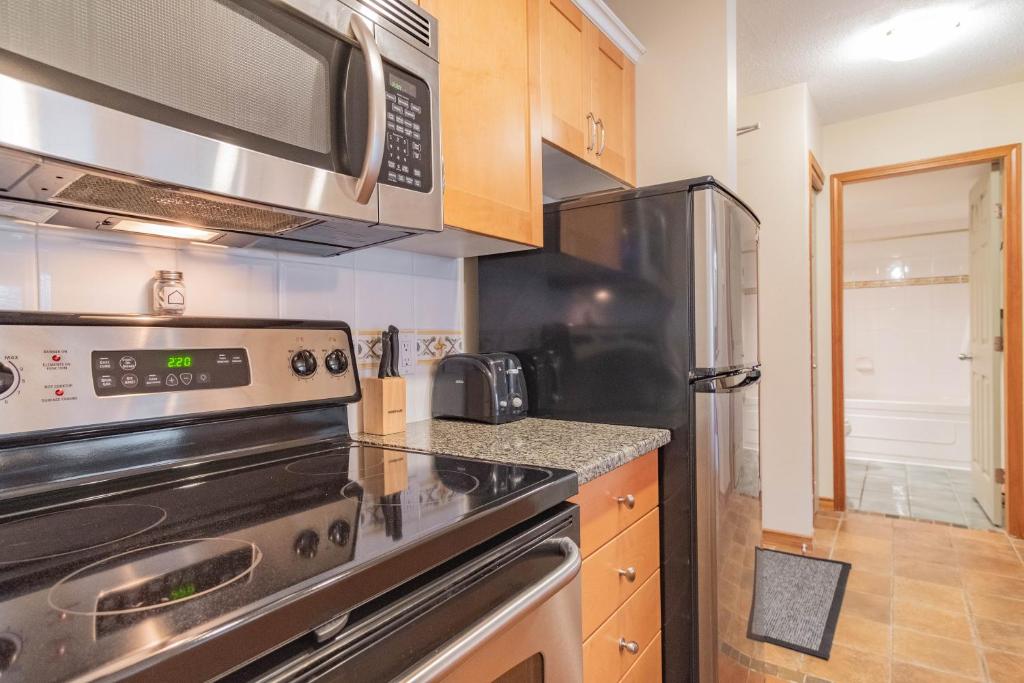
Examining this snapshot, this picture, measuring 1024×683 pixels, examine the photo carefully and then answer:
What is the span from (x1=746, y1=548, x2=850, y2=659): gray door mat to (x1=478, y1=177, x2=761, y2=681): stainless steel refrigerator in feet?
1.38

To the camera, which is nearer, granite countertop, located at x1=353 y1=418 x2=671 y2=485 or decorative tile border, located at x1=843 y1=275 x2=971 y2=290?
granite countertop, located at x1=353 y1=418 x2=671 y2=485

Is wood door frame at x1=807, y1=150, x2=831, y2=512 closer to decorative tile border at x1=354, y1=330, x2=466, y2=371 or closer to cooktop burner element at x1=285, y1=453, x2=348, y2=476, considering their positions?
decorative tile border at x1=354, y1=330, x2=466, y2=371

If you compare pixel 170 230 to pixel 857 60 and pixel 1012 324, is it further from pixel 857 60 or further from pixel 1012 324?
pixel 1012 324

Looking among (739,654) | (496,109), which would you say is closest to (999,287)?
(739,654)

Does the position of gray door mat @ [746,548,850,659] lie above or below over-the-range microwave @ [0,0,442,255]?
below

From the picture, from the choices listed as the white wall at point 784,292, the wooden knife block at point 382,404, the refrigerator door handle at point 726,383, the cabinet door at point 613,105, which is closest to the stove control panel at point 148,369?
the wooden knife block at point 382,404

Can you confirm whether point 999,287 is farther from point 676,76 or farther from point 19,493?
point 19,493

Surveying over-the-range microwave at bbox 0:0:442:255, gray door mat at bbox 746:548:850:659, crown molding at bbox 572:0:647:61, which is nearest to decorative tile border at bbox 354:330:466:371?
over-the-range microwave at bbox 0:0:442:255

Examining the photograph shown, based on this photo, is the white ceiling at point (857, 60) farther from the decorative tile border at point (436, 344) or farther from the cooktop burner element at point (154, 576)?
the cooktop burner element at point (154, 576)

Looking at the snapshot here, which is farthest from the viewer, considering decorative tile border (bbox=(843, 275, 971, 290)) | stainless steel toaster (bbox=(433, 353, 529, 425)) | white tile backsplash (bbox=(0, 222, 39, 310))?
decorative tile border (bbox=(843, 275, 971, 290))

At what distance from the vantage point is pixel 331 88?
87 cm

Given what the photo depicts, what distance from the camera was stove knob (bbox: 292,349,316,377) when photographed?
1.11 m

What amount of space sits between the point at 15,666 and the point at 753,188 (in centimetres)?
331

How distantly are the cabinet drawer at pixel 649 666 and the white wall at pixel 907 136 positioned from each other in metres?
2.48
